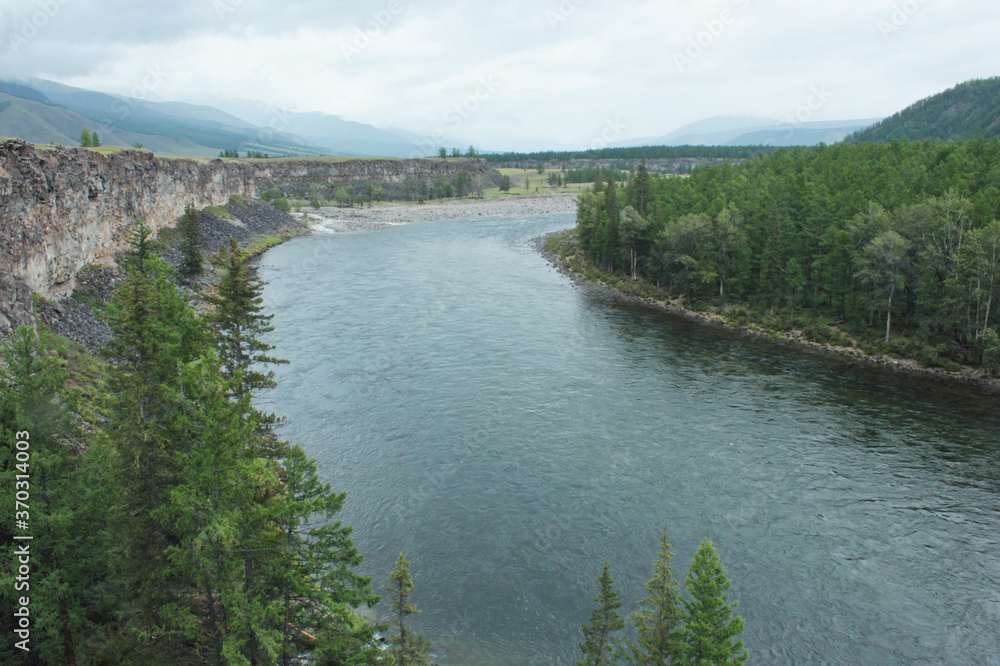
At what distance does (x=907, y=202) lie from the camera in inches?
2035

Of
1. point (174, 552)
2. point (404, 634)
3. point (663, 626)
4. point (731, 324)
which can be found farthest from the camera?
point (731, 324)

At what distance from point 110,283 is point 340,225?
3508 inches

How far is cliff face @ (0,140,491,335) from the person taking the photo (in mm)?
35031

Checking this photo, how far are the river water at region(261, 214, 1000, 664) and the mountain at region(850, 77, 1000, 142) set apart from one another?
13679cm

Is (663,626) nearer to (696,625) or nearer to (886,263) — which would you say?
(696,625)

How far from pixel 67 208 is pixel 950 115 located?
203m

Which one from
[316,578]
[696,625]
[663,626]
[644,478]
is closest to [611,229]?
[644,478]

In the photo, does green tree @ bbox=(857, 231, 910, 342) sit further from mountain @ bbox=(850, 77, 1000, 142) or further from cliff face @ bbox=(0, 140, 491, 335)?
mountain @ bbox=(850, 77, 1000, 142)

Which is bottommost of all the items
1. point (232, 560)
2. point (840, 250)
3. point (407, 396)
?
point (407, 396)

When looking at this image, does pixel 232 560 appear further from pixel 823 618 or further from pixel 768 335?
pixel 768 335

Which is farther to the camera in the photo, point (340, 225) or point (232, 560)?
point (340, 225)

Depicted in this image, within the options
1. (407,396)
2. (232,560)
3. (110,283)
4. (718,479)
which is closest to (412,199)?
(110,283)

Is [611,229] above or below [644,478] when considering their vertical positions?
above

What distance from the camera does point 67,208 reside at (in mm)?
45750
